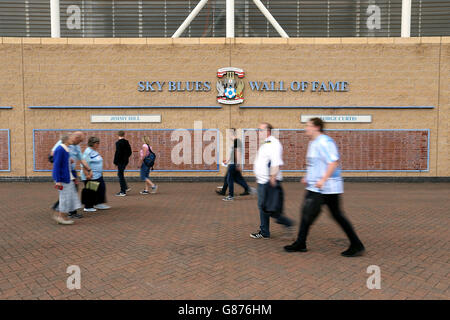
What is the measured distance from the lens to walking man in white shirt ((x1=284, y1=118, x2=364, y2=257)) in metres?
4.44

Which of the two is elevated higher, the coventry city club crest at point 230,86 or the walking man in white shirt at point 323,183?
the coventry city club crest at point 230,86

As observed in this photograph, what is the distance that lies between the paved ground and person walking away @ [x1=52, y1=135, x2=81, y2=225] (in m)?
0.32

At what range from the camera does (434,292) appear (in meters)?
3.54

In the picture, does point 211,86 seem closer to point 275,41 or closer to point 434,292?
point 275,41

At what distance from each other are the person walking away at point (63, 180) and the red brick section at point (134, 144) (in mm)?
6942

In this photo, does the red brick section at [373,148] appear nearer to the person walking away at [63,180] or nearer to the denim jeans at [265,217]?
the denim jeans at [265,217]

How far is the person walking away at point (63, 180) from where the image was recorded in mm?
6348

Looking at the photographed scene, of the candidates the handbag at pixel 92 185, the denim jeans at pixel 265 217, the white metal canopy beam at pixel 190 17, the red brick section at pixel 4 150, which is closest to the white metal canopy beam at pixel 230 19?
the white metal canopy beam at pixel 190 17


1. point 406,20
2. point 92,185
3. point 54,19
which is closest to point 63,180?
point 92,185

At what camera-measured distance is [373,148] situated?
1352 cm

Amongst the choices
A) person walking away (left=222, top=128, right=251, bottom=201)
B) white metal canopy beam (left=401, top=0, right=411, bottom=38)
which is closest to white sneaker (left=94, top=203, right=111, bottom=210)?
person walking away (left=222, top=128, right=251, bottom=201)

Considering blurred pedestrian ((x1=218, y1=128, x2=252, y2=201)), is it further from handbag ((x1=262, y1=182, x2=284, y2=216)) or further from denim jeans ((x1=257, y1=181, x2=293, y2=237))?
handbag ((x1=262, y1=182, x2=284, y2=216))

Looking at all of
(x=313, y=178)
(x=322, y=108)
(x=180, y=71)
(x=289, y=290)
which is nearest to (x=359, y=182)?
(x=322, y=108)

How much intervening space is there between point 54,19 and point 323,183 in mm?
13875
